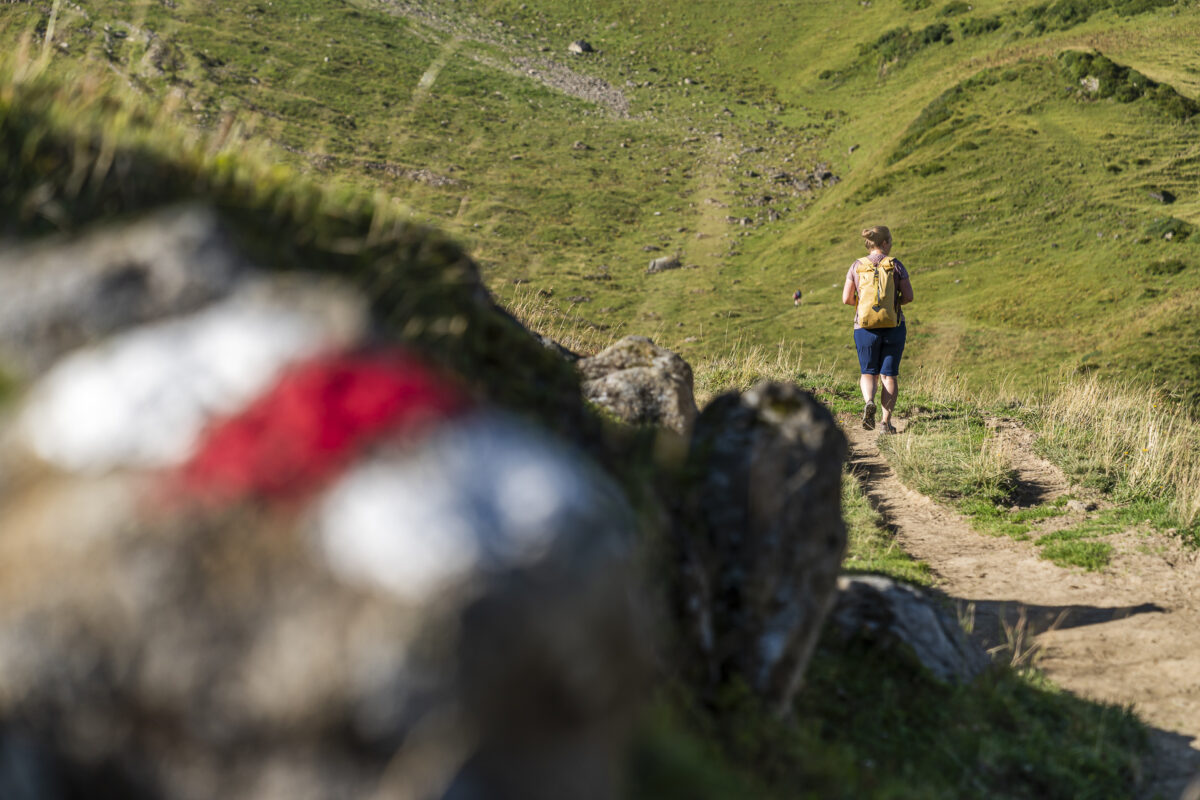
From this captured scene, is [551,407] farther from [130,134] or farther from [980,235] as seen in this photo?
[980,235]

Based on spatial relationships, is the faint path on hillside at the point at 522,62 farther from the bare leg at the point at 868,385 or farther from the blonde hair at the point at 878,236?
the blonde hair at the point at 878,236

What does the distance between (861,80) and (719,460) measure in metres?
50.6

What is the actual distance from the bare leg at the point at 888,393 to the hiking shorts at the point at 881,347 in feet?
0.33

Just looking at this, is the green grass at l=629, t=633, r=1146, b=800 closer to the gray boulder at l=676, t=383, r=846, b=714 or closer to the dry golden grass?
the gray boulder at l=676, t=383, r=846, b=714

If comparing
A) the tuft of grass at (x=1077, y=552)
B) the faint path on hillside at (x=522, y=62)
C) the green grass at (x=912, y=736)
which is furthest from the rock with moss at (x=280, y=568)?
the faint path on hillside at (x=522, y=62)

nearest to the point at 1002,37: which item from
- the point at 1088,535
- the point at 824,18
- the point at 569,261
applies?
the point at 824,18

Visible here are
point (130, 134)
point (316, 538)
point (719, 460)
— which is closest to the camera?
point (316, 538)

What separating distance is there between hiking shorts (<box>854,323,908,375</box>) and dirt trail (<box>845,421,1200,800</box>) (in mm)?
2069

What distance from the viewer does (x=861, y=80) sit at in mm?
48688

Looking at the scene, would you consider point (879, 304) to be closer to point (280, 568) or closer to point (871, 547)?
point (871, 547)

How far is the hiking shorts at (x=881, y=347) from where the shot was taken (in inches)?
423

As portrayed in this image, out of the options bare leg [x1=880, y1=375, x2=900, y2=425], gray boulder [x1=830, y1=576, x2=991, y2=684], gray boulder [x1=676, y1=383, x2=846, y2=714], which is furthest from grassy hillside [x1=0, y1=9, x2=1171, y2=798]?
A: bare leg [x1=880, y1=375, x2=900, y2=425]

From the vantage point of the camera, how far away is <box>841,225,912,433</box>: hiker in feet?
33.7

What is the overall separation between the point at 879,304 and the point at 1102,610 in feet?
14.9
